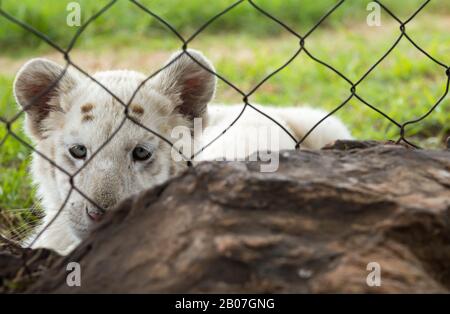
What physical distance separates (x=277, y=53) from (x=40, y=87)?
17.3 feet

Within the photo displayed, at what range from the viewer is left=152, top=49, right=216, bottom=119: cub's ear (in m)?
3.44

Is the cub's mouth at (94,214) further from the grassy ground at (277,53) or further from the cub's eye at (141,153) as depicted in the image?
the grassy ground at (277,53)

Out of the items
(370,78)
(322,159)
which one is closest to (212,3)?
(370,78)

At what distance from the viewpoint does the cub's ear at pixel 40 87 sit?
3346 mm

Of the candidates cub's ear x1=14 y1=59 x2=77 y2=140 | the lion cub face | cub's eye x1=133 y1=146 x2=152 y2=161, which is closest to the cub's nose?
the lion cub face

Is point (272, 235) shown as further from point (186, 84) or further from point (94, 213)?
point (186, 84)

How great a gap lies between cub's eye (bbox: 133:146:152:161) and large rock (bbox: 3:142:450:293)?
82 centimetres

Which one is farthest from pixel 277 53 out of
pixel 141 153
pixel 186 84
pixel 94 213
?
pixel 94 213

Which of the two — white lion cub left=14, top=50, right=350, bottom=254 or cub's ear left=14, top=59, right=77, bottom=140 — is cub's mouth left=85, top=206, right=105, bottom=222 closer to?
white lion cub left=14, top=50, right=350, bottom=254

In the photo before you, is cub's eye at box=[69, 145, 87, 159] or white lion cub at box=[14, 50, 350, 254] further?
cub's eye at box=[69, 145, 87, 159]

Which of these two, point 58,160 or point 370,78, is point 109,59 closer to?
point 370,78

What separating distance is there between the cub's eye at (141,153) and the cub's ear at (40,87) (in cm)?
52

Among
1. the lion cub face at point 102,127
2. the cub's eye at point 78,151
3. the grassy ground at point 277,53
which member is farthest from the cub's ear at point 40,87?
the grassy ground at point 277,53

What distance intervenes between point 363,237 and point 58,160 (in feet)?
5.43
